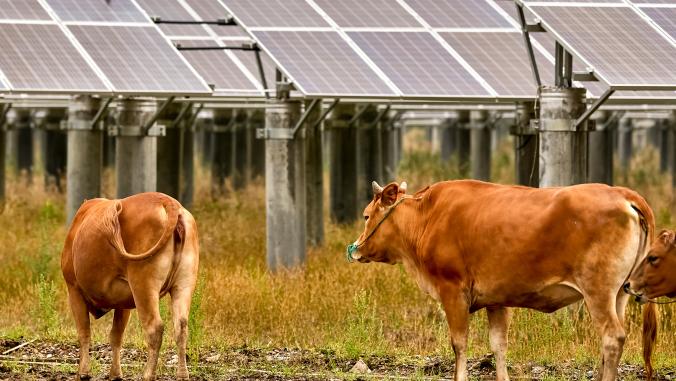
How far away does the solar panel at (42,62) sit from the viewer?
1566 centimetres

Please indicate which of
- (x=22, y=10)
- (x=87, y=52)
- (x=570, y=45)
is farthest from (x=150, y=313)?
(x=22, y=10)

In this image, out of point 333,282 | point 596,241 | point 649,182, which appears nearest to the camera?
point 596,241

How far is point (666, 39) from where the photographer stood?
1335 cm

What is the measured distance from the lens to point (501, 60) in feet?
55.8

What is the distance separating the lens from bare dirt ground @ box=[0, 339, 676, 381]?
419 inches

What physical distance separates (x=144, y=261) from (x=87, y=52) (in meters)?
7.63

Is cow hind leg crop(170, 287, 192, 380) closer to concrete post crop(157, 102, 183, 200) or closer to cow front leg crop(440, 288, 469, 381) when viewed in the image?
cow front leg crop(440, 288, 469, 381)

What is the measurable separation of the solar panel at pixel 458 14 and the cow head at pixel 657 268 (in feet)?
28.2

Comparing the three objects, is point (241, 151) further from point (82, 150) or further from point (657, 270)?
point (657, 270)

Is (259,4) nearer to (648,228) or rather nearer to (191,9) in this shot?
(191,9)

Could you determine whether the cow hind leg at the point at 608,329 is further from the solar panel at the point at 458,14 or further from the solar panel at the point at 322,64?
the solar panel at the point at 458,14

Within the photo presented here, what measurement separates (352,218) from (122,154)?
6022mm

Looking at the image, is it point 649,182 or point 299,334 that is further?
point 649,182

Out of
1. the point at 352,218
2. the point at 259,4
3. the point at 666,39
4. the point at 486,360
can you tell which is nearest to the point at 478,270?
the point at 486,360
